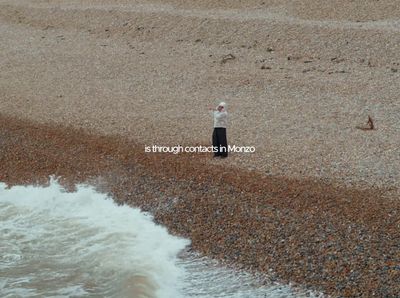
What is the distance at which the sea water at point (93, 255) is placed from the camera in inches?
352

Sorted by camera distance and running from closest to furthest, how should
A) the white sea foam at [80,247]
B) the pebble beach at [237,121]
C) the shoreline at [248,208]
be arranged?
the shoreline at [248,208]
the white sea foam at [80,247]
the pebble beach at [237,121]

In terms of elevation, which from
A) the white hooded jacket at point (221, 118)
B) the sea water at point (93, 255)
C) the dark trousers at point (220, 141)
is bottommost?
the sea water at point (93, 255)

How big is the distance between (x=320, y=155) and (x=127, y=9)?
56.6 ft

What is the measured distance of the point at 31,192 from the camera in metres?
12.3

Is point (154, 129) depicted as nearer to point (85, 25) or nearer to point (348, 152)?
point (348, 152)

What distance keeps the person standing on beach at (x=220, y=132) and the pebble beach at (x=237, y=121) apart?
0.95 ft

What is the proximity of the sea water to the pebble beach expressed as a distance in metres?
0.36

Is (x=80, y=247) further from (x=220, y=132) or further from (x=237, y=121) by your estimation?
(x=237, y=121)

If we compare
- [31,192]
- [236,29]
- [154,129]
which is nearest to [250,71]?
[236,29]

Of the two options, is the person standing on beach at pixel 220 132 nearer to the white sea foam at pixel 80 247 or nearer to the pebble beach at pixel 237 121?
the pebble beach at pixel 237 121

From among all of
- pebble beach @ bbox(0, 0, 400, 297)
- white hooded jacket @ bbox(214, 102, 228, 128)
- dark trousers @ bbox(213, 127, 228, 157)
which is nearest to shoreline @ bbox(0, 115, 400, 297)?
pebble beach @ bbox(0, 0, 400, 297)

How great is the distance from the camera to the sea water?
352 inches

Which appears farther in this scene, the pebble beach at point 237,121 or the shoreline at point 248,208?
the pebble beach at point 237,121

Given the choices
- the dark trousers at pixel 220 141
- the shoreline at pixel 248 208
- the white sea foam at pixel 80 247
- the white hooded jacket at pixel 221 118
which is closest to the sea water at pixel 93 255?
the white sea foam at pixel 80 247
